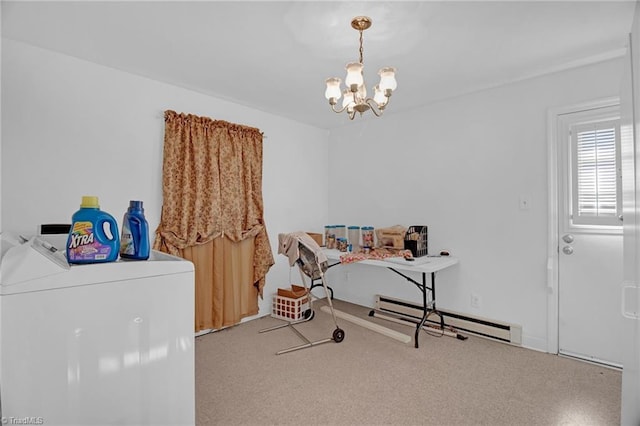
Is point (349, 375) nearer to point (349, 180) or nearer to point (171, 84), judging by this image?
point (349, 180)

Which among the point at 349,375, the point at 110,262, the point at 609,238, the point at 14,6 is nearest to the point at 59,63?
the point at 14,6

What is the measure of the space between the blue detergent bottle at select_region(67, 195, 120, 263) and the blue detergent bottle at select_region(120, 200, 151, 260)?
0.25ft

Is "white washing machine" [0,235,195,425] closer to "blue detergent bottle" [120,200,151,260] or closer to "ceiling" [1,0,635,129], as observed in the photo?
"blue detergent bottle" [120,200,151,260]

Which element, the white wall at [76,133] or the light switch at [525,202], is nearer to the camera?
the white wall at [76,133]

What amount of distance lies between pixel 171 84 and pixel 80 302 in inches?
97.8

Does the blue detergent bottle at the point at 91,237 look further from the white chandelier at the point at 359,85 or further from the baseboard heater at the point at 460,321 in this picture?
the baseboard heater at the point at 460,321

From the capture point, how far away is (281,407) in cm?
195

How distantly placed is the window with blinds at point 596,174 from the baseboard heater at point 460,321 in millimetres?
1094

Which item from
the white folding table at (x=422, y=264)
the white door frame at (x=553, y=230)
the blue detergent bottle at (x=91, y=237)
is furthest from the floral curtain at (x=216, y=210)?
the white door frame at (x=553, y=230)

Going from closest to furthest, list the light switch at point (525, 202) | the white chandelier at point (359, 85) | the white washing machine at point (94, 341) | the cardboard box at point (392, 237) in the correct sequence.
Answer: the white washing machine at point (94, 341), the white chandelier at point (359, 85), the light switch at point (525, 202), the cardboard box at point (392, 237)

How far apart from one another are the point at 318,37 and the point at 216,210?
70.6 inches

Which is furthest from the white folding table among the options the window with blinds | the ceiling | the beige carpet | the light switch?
the ceiling

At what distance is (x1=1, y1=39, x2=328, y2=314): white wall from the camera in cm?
215

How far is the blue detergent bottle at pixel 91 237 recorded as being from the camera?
103 centimetres
